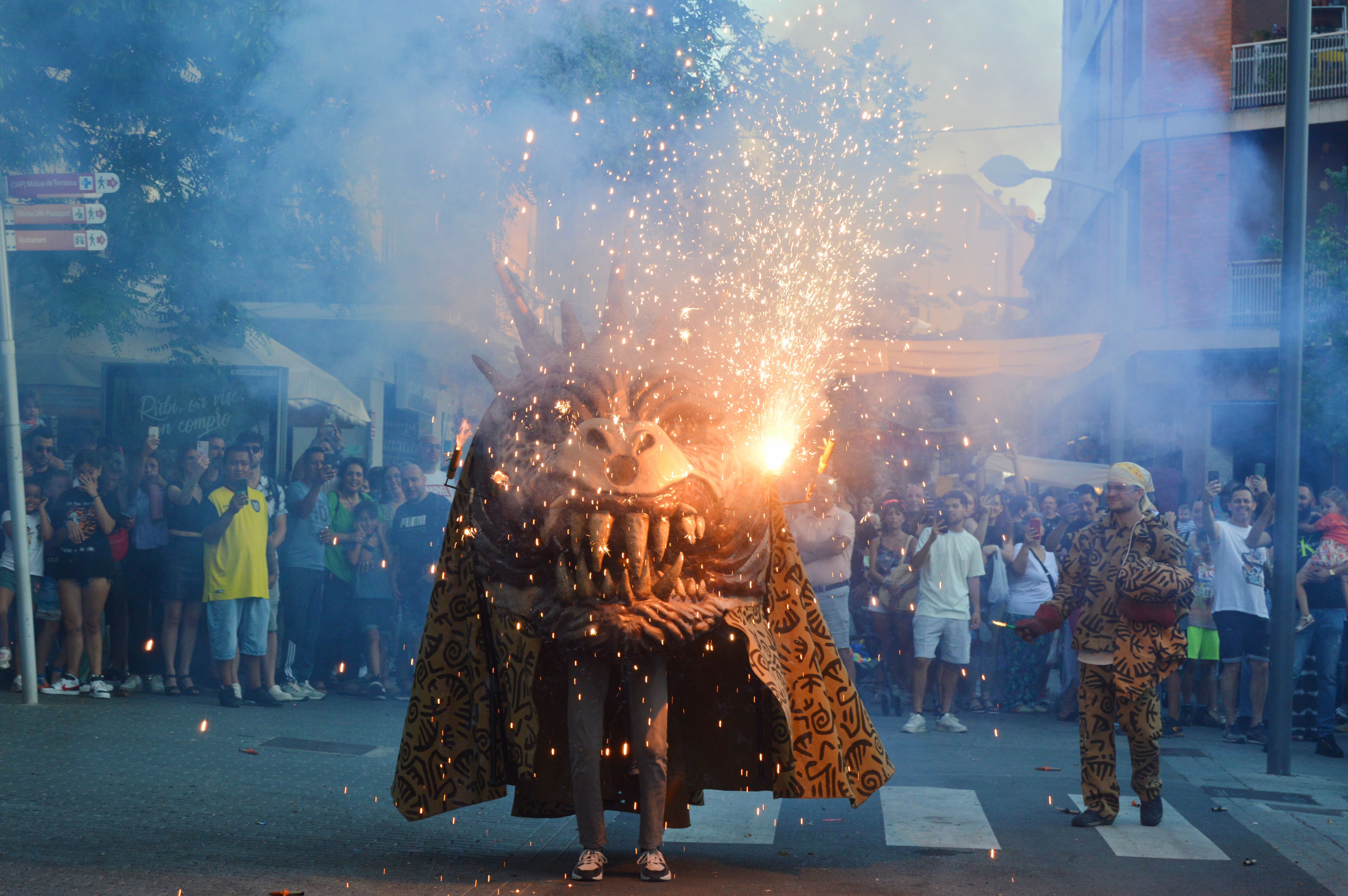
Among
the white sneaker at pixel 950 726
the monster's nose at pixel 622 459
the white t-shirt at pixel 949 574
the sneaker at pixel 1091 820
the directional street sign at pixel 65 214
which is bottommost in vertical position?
the white sneaker at pixel 950 726

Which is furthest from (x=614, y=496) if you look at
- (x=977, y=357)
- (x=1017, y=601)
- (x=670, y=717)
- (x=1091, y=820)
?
(x=977, y=357)

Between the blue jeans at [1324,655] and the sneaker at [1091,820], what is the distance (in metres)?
3.59

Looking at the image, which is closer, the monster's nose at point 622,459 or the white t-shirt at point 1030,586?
the monster's nose at point 622,459

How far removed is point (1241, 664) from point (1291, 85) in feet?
14.0

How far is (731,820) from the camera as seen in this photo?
6184 millimetres

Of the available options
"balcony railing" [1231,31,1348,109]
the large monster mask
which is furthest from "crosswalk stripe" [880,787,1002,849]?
"balcony railing" [1231,31,1348,109]

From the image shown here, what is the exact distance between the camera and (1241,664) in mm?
9617

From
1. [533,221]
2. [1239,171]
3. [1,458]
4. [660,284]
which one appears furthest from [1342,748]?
[1239,171]

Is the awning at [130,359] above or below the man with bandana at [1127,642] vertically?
above

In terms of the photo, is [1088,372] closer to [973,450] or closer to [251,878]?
[973,450]

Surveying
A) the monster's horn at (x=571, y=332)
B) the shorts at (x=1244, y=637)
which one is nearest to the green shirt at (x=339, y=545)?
the monster's horn at (x=571, y=332)

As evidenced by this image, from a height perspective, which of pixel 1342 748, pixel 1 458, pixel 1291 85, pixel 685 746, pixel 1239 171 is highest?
pixel 1239 171

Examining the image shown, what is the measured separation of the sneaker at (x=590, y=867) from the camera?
4.70 metres

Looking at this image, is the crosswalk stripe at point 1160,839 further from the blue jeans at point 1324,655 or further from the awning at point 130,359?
the awning at point 130,359
